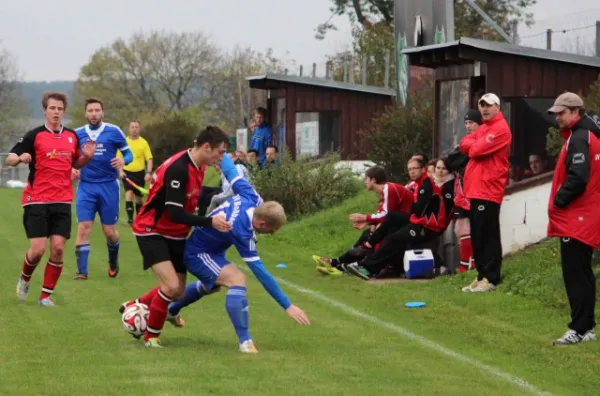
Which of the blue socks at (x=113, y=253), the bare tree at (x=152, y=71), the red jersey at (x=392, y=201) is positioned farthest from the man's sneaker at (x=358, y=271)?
the bare tree at (x=152, y=71)

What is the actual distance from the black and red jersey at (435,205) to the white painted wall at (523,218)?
2.33 ft

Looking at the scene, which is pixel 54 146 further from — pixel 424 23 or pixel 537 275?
pixel 424 23

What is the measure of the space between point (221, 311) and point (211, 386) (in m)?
4.08

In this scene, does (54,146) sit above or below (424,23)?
below

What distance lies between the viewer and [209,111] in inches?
3472

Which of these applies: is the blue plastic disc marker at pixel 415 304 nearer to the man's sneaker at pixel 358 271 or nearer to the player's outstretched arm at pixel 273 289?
the man's sneaker at pixel 358 271

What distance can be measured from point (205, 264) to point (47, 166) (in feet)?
11.4

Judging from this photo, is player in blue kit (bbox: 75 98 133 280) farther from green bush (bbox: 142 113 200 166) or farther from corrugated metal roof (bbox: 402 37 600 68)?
A: green bush (bbox: 142 113 200 166)

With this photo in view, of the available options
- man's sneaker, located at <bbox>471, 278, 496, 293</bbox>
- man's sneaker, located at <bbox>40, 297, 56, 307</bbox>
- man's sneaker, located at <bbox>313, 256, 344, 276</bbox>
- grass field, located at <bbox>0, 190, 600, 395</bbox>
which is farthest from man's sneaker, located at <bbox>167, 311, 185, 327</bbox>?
man's sneaker, located at <bbox>313, 256, 344, 276</bbox>

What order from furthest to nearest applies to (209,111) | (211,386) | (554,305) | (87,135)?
(209,111) < (87,135) < (554,305) < (211,386)

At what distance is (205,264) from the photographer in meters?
10.1

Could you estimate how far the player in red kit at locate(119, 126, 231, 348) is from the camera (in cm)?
980

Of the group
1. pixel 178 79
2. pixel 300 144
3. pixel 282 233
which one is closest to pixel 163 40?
pixel 178 79

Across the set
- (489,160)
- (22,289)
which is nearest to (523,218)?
(489,160)
